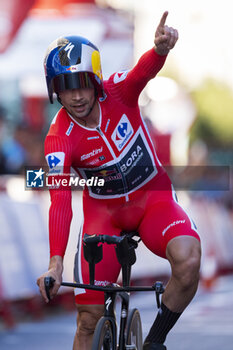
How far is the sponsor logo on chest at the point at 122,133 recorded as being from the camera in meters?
6.16

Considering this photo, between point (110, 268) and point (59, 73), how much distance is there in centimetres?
130

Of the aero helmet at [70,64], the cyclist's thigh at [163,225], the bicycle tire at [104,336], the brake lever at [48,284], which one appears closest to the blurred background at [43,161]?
the aero helmet at [70,64]

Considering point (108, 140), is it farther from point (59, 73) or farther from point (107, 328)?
point (107, 328)

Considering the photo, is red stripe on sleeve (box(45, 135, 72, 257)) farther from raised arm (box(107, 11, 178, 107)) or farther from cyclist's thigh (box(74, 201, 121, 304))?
raised arm (box(107, 11, 178, 107))

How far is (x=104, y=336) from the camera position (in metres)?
5.42

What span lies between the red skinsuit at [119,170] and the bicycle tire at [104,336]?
52cm

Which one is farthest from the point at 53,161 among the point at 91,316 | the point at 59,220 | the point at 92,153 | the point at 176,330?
the point at 176,330

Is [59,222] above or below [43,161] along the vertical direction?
below

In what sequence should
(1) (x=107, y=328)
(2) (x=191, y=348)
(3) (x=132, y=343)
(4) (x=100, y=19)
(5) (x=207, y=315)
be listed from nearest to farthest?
(1) (x=107, y=328), (3) (x=132, y=343), (2) (x=191, y=348), (5) (x=207, y=315), (4) (x=100, y=19)

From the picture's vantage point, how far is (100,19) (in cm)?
1909

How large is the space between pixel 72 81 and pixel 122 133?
1.89 ft

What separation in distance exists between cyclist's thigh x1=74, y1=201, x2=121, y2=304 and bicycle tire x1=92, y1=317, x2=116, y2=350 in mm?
513

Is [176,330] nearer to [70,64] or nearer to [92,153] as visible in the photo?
[92,153]

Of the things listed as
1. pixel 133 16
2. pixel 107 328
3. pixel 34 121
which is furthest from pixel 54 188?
pixel 133 16
